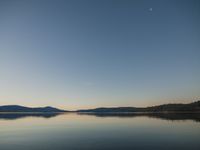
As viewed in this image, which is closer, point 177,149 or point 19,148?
point 177,149

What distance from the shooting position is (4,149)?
3045cm

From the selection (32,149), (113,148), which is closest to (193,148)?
(113,148)

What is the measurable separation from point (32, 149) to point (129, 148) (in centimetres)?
1244

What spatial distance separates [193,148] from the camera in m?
29.1

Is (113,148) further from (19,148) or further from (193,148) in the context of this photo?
(19,148)

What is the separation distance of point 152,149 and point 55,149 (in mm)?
12214

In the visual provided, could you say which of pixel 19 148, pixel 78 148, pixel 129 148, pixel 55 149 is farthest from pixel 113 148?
pixel 19 148

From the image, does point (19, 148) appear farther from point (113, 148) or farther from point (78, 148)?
point (113, 148)

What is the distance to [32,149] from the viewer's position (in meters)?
29.9

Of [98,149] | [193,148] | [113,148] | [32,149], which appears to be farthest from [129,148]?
[32,149]

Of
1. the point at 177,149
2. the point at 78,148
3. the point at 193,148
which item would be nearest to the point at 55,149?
the point at 78,148

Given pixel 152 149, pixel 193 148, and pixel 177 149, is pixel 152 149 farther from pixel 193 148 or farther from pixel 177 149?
pixel 193 148

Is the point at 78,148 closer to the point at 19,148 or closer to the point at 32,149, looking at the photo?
the point at 32,149

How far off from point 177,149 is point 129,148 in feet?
19.3
